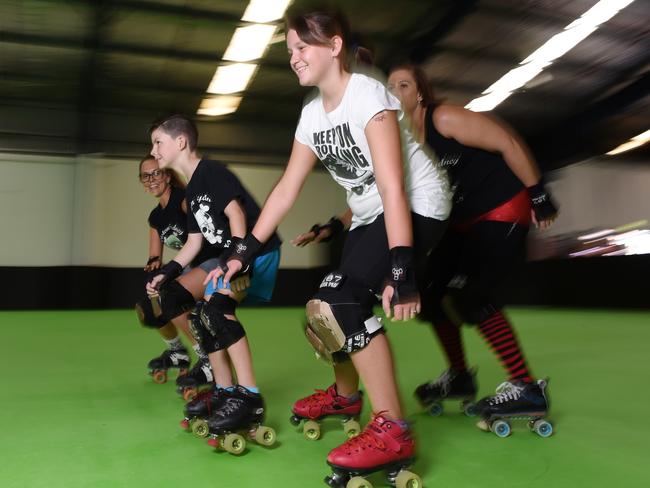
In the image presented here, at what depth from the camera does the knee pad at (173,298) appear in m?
2.25

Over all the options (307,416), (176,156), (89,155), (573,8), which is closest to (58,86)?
(89,155)

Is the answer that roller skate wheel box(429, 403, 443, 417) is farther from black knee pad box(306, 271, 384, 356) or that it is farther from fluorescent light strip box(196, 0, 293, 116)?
fluorescent light strip box(196, 0, 293, 116)

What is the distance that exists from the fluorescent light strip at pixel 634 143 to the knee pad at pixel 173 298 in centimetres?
863

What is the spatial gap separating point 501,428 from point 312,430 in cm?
59

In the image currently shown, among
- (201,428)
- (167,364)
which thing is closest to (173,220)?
(167,364)

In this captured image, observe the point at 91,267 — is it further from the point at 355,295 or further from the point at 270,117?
the point at 355,295

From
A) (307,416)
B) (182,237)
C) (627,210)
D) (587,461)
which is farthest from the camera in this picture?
(627,210)

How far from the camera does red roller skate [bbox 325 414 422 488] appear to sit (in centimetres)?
144

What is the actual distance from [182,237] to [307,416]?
127cm

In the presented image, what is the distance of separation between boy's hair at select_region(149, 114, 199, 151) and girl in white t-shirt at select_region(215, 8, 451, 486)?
0.59 metres

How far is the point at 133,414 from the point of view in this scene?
2375 mm

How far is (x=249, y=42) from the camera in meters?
8.35

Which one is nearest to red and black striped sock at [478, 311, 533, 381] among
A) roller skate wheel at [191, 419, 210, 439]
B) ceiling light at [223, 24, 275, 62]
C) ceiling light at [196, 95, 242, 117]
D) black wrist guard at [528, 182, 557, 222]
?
black wrist guard at [528, 182, 557, 222]

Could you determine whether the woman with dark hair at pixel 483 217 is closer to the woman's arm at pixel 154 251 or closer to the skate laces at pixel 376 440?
the skate laces at pixel 376 440
